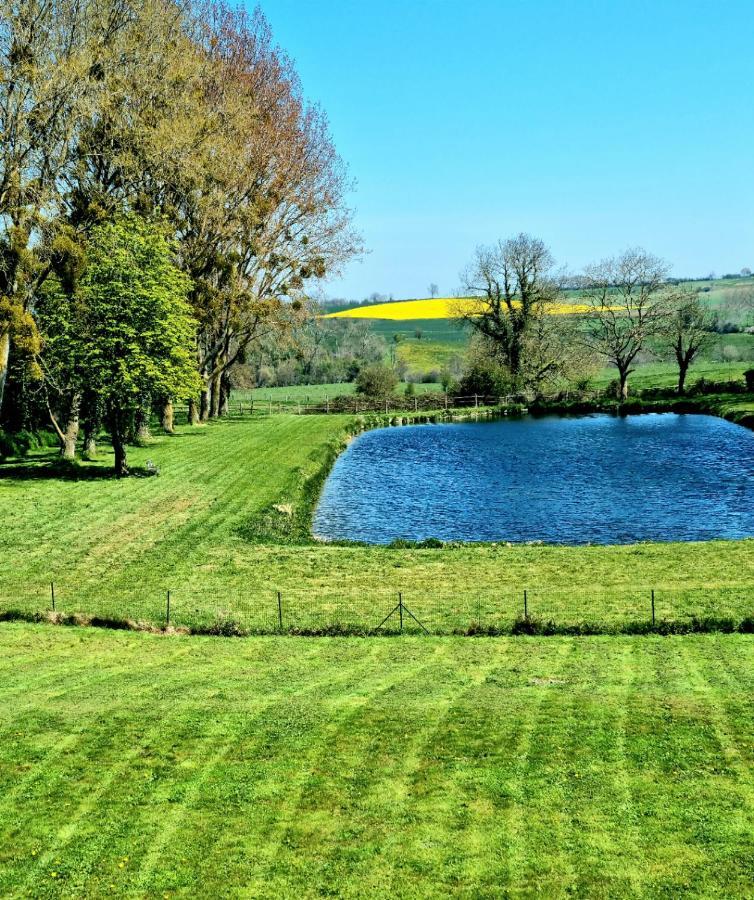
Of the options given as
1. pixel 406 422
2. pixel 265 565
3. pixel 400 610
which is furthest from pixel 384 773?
pixel 406 422

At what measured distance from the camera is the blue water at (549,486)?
40.2 metres

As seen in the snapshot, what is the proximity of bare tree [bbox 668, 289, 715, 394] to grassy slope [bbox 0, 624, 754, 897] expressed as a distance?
3210 inches

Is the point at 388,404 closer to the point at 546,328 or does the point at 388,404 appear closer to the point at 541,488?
the point at 546,328

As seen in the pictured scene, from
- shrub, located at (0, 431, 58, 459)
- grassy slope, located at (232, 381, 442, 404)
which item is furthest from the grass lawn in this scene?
shrub, located at (0, 431, 58, 459)

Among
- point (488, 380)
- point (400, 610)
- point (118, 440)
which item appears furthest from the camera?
point (488, 380)

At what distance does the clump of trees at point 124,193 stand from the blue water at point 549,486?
13948 mm

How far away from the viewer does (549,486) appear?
5128 centimetres

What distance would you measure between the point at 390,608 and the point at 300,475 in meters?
25.9

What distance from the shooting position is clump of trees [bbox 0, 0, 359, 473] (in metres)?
46.5

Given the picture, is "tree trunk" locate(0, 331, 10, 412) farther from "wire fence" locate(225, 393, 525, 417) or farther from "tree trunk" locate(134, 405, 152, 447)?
"wire fence" locate(225, 393, 525, 417)

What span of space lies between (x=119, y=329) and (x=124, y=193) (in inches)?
585

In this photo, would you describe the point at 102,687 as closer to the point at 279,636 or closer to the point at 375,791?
the point at 279,636

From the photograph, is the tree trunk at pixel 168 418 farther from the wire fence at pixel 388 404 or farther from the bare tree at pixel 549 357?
the bare tree at pixel 549 357

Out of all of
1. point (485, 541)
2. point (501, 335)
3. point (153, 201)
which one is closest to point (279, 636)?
point (485, 541)
